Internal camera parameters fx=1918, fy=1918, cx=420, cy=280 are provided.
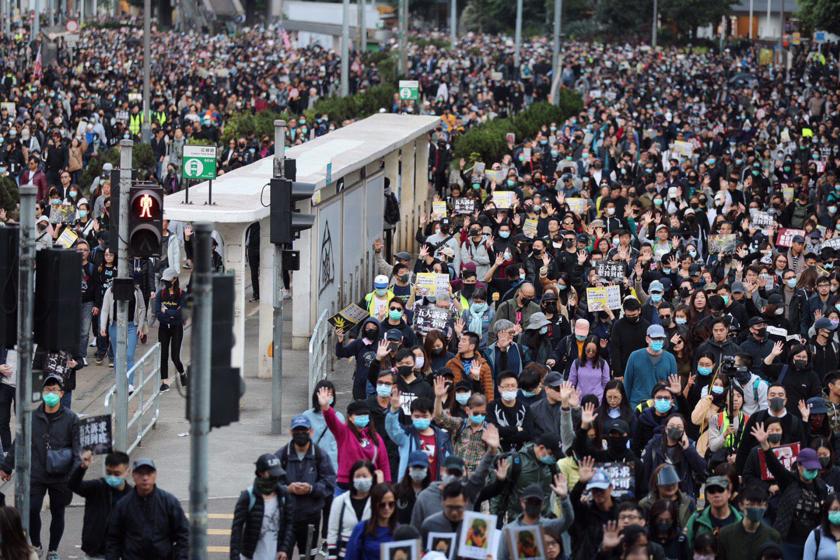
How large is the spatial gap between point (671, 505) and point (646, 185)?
60.7ft

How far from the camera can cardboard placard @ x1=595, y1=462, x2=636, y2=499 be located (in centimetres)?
1265

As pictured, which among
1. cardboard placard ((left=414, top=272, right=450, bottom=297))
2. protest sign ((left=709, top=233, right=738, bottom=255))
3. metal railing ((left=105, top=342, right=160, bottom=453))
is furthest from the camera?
protest sign ((left=709, top=233, right=738, bottom=255))

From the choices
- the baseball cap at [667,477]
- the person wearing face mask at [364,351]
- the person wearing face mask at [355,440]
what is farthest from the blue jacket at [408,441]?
the person wearing face mask at [364,351]

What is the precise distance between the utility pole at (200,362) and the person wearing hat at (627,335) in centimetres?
808

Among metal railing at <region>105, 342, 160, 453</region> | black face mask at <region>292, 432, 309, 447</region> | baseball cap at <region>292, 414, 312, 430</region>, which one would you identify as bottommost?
metal railing at <region>105, 342, 160, 453</region>

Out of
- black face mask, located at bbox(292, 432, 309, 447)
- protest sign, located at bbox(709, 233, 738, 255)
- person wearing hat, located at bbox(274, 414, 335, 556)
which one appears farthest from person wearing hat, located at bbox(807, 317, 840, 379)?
black face mask, located at bbox(292, 432, 309, 447)

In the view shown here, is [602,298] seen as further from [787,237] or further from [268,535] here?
[268,535]

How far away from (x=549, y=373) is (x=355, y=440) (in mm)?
1840

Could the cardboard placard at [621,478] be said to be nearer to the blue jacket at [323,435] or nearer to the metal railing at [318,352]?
the blue jacket at [323,435]

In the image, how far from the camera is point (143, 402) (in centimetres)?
1811

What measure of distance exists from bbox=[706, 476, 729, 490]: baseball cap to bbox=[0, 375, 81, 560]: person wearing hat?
178 inches

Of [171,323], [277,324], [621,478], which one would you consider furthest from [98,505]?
[171,323]

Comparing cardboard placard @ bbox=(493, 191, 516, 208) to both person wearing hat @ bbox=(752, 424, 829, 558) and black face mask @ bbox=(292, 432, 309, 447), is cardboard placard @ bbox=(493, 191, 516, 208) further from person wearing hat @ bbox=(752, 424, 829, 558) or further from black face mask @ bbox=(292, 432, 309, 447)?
black face mask @ bbox=(292, 432, 309, 447)

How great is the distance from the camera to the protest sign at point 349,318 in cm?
1908
